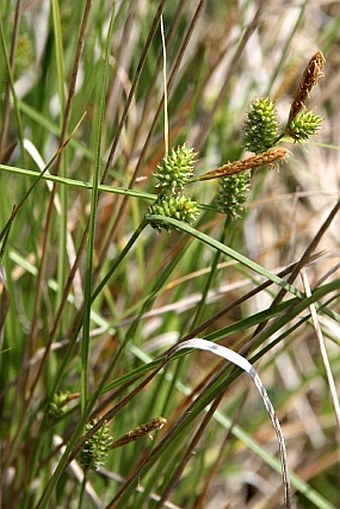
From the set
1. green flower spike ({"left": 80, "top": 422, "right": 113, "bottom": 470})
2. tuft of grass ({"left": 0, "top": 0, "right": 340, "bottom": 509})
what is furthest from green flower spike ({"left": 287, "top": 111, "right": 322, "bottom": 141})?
green flower spike ({"left": 80, "top": 422, "right": 113, "bottom": 470})

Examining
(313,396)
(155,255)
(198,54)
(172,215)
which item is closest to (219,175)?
(172,215)

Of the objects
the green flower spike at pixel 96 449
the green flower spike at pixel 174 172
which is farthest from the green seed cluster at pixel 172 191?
the green flower spike at pixel 96 449

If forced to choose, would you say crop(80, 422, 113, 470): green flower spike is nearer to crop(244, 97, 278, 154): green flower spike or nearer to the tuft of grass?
the tuft of grass

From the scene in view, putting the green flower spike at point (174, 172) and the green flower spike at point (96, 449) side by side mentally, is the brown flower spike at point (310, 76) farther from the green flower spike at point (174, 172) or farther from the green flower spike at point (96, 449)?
the green flower spike at point (96, 449)

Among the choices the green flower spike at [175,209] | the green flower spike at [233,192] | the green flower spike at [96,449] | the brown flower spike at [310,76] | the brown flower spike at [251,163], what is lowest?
the green flower spike at [96,449]

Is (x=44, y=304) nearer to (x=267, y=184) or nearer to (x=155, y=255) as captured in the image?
(x=155, y=255)

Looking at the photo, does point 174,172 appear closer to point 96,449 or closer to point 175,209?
point 175,209

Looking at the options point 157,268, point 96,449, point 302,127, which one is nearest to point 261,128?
point 302,127
